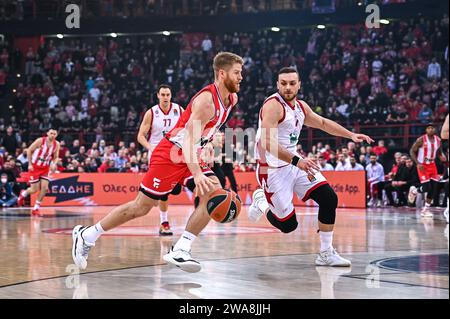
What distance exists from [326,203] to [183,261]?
172 centimetres

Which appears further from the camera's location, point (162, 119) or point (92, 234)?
point (162, 119)

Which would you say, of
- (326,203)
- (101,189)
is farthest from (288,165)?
(101,189)

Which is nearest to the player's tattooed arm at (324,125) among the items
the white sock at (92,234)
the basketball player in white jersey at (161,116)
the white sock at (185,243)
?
the white sock at (185,243)

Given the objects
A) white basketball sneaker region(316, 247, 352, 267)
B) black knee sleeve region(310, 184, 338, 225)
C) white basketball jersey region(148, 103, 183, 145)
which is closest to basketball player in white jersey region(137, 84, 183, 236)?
white basketball jersey region(148, 103, 183, 145)

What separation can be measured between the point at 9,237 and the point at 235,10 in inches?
814

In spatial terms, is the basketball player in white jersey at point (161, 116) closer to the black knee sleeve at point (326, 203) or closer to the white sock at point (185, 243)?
the black knee sleeve at point (326, 203)

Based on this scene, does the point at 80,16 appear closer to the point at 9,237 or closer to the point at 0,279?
the point at 9,237

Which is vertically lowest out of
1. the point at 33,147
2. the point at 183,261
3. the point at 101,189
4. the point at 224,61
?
the point at 101,189

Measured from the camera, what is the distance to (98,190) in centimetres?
2242

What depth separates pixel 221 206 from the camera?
671 cm

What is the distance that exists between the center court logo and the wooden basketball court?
31.7 ft

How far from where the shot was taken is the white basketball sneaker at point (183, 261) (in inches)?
259

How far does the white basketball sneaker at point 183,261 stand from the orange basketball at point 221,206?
1.35 ft

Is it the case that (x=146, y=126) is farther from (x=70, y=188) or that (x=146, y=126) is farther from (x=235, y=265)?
(x=70, y=188)
